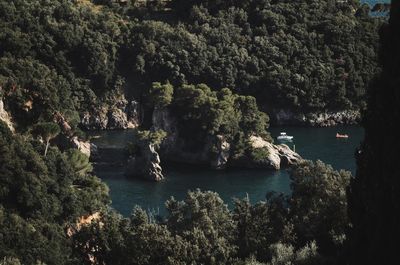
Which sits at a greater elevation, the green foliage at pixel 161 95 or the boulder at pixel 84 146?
the green foliage at pixel 161 95

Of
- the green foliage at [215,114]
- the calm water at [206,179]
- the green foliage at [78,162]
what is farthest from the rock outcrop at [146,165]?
the green foliage at [78,162]

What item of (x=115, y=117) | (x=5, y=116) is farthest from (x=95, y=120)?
(x=5, y=116)

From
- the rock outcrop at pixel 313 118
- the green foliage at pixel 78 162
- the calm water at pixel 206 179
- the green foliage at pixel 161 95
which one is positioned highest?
the green foliage at pixel 161 95

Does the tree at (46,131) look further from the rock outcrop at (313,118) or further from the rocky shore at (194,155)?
the rock outcrop at (313,118)

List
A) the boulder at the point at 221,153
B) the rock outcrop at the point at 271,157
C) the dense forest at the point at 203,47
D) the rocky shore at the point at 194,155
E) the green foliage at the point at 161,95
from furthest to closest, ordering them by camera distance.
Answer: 1. the dense forest at the point at 203,47
2. the green foliage at the point at 161,95
3. the boulder at the point at 221,153
4. the rock outcrop at the point at 271,157
5. the rocky shore at the point at 194,155

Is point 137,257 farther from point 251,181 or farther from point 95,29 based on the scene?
point 95,29

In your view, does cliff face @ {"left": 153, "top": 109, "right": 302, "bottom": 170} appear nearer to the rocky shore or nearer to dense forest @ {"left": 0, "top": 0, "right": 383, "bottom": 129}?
the rocky shore
